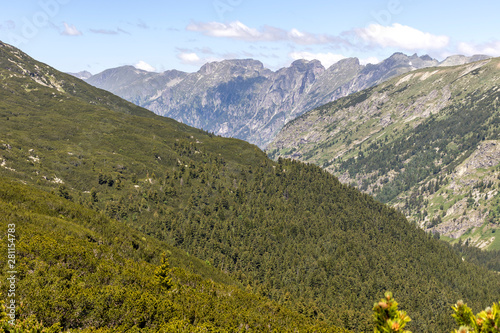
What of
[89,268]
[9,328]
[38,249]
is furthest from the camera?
[89,268]

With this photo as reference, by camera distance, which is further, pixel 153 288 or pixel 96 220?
pixel 96 220

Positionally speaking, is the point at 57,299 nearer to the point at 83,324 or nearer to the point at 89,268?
the point at 83,324

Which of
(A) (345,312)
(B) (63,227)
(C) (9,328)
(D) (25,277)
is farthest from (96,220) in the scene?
(A) (345,312)

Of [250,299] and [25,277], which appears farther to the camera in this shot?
[250,299]

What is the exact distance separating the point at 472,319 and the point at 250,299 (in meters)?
79.1

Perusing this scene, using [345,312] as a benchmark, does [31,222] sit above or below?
above

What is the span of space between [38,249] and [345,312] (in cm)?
16165

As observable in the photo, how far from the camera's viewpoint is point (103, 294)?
135 feet

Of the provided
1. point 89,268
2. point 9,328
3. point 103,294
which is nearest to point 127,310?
point 103,294

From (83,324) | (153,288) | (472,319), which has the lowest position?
(153,288)

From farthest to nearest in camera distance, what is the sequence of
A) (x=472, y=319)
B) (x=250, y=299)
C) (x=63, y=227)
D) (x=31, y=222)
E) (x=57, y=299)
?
(x=250, y=299) → (x=63, y=227) → (x=31, y=222) → (x=57, y=299) → (x=472, y=319)

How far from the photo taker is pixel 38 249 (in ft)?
166

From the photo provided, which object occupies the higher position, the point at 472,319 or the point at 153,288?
the point at 472,319

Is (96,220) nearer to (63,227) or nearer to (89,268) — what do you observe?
(63,227)
